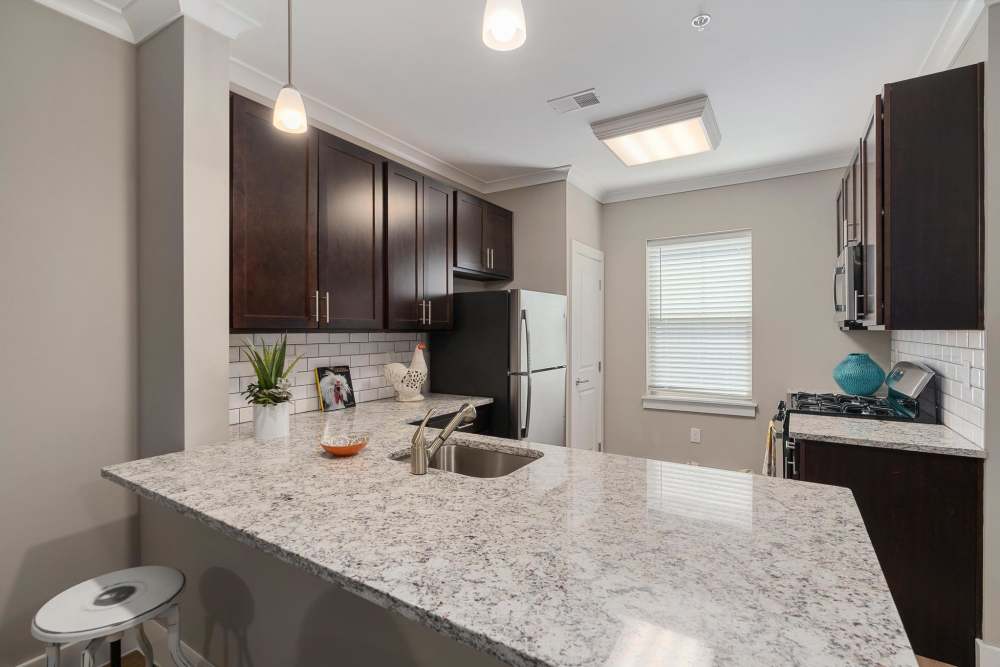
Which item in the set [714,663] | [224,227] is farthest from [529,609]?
[224,227]

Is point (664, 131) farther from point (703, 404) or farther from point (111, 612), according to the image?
point (111, 612)

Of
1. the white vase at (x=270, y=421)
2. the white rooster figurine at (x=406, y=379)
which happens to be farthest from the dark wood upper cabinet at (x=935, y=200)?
the white vase at (x=270, y=421)

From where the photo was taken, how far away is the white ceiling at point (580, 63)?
1.97 meters

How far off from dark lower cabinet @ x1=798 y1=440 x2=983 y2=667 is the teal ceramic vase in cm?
121

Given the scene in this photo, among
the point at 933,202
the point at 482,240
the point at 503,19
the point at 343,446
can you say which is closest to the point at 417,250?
the point at 482,240

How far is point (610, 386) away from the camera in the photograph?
4.60 m

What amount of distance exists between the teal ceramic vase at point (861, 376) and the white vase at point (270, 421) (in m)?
3.30

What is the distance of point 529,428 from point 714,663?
8.58ft

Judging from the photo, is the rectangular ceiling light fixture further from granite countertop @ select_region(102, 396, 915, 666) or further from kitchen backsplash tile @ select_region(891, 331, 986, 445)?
granite countertop @ select_region(102, 396, 915, 666)

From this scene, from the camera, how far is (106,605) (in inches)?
53.7

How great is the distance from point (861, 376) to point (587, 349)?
6.35ft

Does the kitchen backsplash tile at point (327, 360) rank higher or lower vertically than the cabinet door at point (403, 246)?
lower

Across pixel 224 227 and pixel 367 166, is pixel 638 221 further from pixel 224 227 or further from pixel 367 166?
pixel 224 227

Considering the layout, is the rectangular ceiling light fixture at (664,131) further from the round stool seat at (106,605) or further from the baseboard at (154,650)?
the baseboard at (154,650)
